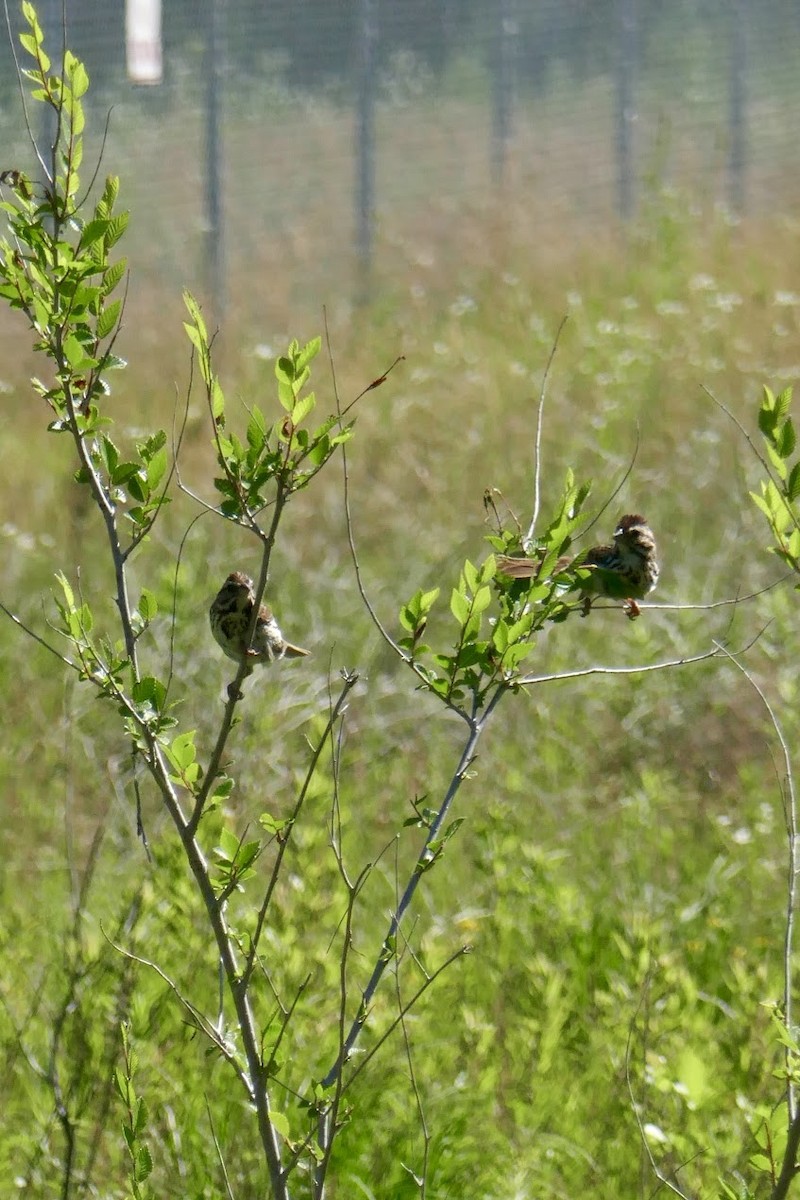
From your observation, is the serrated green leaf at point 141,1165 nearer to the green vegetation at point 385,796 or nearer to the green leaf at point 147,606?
the green vegetation at point 385,796

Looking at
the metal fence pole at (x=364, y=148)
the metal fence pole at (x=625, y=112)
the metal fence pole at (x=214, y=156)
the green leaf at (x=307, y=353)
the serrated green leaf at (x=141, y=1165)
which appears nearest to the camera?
the green leaf at (x=307, y=353)

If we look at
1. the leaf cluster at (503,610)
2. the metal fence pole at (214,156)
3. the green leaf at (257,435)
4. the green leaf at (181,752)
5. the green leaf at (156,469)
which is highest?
the metal fence pole at (214,156)

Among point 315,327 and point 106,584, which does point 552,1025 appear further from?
point 315,327

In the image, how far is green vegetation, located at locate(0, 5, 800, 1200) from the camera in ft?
5.17

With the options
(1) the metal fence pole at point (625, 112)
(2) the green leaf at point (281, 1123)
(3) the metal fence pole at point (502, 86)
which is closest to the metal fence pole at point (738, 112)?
(1) the metal fence pole at point (625, 112)

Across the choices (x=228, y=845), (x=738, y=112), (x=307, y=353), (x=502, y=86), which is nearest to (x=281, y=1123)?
(x=228, y=845)

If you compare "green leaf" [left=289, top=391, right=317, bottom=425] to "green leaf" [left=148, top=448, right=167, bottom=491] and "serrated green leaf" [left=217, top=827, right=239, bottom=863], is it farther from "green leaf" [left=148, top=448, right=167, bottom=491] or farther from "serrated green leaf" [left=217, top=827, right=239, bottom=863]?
"serrated green leaf" [left=217, top=827, right=239, bottom=863]

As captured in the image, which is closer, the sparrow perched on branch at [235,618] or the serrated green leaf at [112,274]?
the serrated green leaf at [112,274]

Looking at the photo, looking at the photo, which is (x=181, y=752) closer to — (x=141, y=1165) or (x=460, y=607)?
(x=460, y=607)

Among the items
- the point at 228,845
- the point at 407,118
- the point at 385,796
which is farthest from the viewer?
the point at 407,118

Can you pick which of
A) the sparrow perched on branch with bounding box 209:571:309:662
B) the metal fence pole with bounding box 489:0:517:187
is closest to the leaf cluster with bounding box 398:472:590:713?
the sparrow perched on branch with bounding box 209:571:309:662

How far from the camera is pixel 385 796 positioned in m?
4.23

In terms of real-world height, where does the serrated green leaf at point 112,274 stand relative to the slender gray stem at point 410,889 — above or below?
above

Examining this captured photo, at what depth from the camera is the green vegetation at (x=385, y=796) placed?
1576 millimetres
